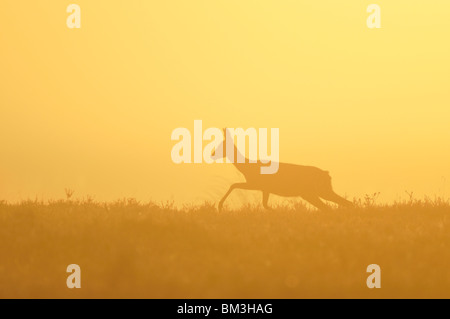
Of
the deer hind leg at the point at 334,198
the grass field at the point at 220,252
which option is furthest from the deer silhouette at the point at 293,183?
the grass field at the point at 220,252

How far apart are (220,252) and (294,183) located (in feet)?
20.9

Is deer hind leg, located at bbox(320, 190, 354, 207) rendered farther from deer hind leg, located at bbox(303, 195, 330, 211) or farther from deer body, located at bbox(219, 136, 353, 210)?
deer hind leg, located at bbox(303, 195, 330, 211)

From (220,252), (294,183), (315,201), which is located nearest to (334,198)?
(315,201)

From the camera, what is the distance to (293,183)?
16672mm

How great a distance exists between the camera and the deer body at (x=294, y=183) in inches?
652

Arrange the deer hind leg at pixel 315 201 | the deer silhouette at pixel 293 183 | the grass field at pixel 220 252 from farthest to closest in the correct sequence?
the deer silhouette at pixel 293 183
the deer hind leg at pixel 315 201
the grass field at pixel 220 252

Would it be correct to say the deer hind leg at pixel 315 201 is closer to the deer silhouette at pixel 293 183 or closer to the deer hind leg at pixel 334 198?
the deer silhouette at pixel 293 183

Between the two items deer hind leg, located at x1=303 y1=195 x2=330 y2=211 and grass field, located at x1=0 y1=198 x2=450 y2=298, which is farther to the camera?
deer hind leg, located at x1=303 y1=195 x2=330 y2=211

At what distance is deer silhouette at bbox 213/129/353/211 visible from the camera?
16.5 m

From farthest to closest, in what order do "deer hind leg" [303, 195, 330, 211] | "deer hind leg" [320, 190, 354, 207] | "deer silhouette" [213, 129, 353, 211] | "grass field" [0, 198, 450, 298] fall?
"deer hind leg" [320, 190, 354, 207] → "deer silhouette" [213, 129, 353, 211] → "deer hind leg" [303, 195, 330, 211] → "grass field" [0, 198, 450, 298]

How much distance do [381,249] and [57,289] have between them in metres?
5.48

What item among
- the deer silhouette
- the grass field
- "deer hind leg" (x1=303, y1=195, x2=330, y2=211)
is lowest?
the grass field

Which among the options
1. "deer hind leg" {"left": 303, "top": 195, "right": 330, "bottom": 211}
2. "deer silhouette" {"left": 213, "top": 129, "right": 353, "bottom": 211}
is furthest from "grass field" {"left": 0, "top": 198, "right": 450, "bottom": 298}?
"deer silhouette" {"left": 213, "top": 129, "right": 353, "bottom": 211}

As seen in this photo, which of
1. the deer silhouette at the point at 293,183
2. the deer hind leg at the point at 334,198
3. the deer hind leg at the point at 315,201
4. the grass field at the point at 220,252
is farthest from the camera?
the deer hind leg at the point at 334,198
